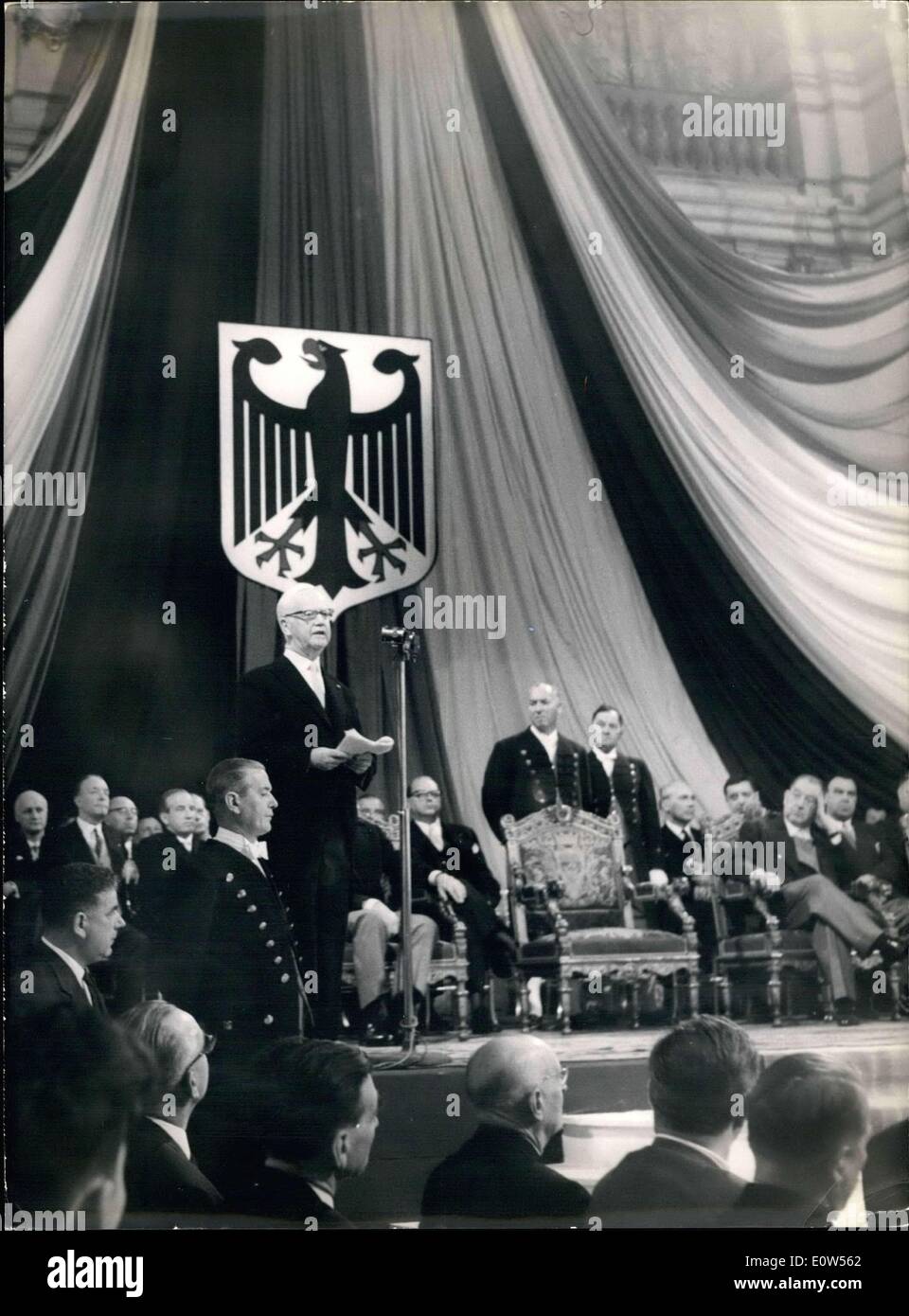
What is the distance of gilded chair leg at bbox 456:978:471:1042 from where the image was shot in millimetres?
5988

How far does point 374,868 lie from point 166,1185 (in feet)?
4.75

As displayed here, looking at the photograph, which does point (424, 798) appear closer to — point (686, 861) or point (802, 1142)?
point (686, 861)

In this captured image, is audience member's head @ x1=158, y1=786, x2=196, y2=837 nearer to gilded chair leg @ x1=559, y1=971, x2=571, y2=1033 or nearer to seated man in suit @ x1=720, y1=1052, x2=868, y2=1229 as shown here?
gilded chair leg @ x1=559, y1=971, x2=571, y2=1033

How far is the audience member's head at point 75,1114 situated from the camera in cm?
593

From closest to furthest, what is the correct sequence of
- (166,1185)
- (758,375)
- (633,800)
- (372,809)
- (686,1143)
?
(166,1185)
(686,1143)
(372,809)
(633,800)
(758,375)

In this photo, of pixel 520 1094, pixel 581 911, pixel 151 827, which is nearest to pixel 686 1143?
pixel 520 1094

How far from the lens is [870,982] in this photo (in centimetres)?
621

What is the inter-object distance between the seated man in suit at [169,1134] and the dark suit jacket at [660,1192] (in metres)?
1.53

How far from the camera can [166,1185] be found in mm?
5914

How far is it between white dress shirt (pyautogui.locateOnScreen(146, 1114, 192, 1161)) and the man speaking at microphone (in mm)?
825

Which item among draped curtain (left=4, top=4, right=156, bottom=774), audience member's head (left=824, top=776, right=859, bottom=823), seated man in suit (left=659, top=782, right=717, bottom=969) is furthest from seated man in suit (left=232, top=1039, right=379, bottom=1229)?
audience member's head (left=824, top=776, right=859, bottom=823)
